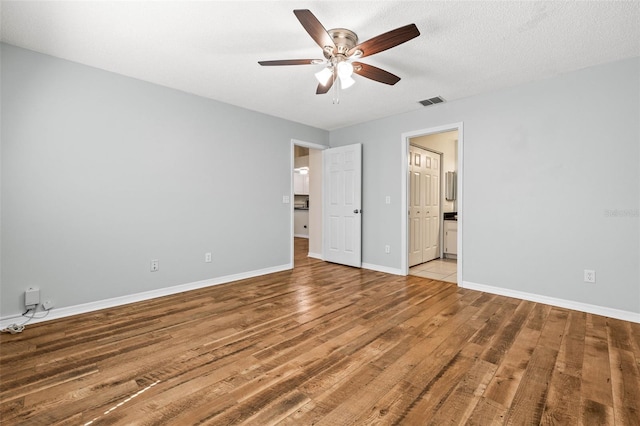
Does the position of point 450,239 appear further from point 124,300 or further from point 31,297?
point 31,297

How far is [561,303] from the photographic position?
315cm

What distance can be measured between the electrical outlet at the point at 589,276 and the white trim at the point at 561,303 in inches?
9.6

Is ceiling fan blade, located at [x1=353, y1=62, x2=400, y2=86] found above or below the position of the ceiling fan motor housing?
below

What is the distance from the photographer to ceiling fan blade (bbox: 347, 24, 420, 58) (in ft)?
6.24


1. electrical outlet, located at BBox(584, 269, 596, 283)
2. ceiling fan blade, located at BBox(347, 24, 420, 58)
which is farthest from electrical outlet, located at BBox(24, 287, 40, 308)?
electrical outlet, located at BBox(584, 269, 596, 283)

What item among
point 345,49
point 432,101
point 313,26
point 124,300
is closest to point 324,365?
point 313,26

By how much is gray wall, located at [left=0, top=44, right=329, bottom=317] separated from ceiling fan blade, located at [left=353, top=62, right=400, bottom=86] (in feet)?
7.46

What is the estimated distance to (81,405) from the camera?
161 centimetres

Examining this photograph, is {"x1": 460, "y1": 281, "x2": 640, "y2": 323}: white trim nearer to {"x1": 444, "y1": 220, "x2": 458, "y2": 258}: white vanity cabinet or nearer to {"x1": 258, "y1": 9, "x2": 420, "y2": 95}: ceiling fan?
{"x1": 444, "y1": 220, "x2": 458, "y2": 258}: white vanity cabinet

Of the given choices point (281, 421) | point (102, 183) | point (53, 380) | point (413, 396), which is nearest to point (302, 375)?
point (281, 421)

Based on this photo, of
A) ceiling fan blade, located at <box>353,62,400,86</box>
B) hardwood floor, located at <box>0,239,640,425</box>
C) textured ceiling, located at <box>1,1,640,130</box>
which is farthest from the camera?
ceiling fan blade, located at <box>353,62,400,86</box>

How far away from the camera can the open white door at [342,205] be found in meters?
4.99

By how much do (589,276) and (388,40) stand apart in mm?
3083

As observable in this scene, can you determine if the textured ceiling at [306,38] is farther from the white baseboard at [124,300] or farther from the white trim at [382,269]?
the white trim at [382,269]
